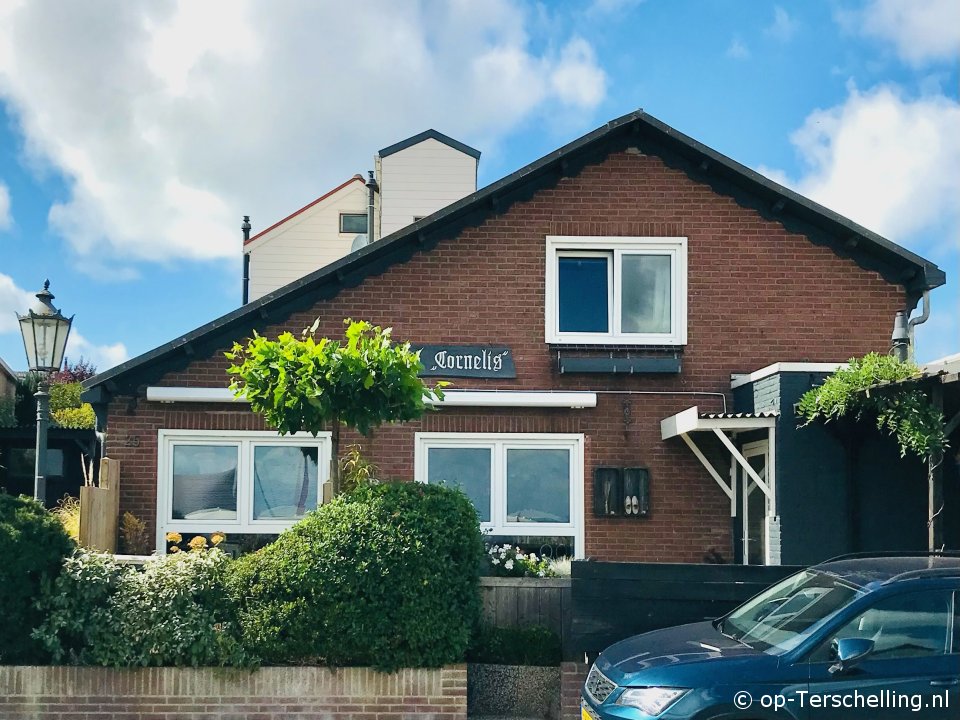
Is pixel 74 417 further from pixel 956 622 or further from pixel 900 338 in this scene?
pixel 956 622

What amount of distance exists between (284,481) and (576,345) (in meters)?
4.01

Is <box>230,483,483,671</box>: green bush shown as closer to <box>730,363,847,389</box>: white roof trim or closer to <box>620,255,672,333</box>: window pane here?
<box>730,363,847,389</box>: white roof trim

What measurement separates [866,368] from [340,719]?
596cm

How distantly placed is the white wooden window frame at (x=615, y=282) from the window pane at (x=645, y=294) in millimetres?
66

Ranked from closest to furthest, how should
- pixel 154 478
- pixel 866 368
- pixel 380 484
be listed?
pixel 380 484, pixel 866 368, pixel 154 478

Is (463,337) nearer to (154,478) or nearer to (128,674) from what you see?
(154,478)

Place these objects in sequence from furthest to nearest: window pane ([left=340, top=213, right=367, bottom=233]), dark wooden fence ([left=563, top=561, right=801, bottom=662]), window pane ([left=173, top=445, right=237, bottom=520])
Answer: window pane ([left=340, top=213, right=367, bottom=233])
window pane ([left=173, top=445, right=237, bottom=520])
dark wooden fence ([left=563, top=561, right=801, bottom=662])

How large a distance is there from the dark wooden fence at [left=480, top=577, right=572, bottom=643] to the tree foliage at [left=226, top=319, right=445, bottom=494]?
1.84m

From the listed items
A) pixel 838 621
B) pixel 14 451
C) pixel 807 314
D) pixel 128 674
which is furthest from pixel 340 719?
pixel 14 451

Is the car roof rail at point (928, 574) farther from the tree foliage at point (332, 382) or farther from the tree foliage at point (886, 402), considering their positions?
the tree foliage at point (332, 382)

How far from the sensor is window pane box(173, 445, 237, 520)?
13953 millimetres

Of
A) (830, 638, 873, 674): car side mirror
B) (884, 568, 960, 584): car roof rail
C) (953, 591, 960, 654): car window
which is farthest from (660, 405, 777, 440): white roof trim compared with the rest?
(830, 638, 873, 674): car side mirror

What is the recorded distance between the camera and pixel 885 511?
1230cm

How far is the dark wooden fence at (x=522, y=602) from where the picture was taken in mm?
10531
